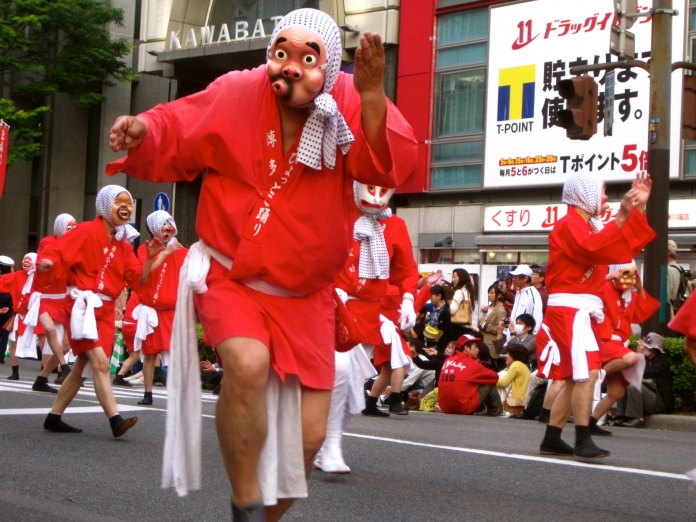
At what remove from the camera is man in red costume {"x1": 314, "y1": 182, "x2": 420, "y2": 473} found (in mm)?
6336

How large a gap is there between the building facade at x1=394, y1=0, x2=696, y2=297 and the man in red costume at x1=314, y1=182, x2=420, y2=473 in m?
11.2

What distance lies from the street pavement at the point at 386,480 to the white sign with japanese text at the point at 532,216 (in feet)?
34.9

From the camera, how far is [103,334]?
8.32m

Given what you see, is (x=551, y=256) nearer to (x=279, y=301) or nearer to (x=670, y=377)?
(x=279, y=301)

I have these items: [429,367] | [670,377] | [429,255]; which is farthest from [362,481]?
[429,255]

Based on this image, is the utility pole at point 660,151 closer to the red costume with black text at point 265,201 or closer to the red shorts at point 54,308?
the red shorts at point 54,308

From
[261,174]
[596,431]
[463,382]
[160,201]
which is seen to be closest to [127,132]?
[261,174]

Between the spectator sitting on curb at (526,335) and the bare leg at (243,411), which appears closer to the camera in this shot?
the bare leg at (243,411)

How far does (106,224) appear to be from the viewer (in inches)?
336

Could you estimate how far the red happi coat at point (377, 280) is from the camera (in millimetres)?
8148

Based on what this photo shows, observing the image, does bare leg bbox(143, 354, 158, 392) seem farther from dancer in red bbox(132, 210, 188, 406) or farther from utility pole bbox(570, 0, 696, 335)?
utility pole bbox(570, 0, 696, 335)

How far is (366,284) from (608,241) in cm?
209

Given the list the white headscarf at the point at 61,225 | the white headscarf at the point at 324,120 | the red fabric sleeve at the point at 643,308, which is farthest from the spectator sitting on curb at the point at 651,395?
the white headscarf at the point at 324,120

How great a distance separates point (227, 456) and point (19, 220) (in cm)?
3465
